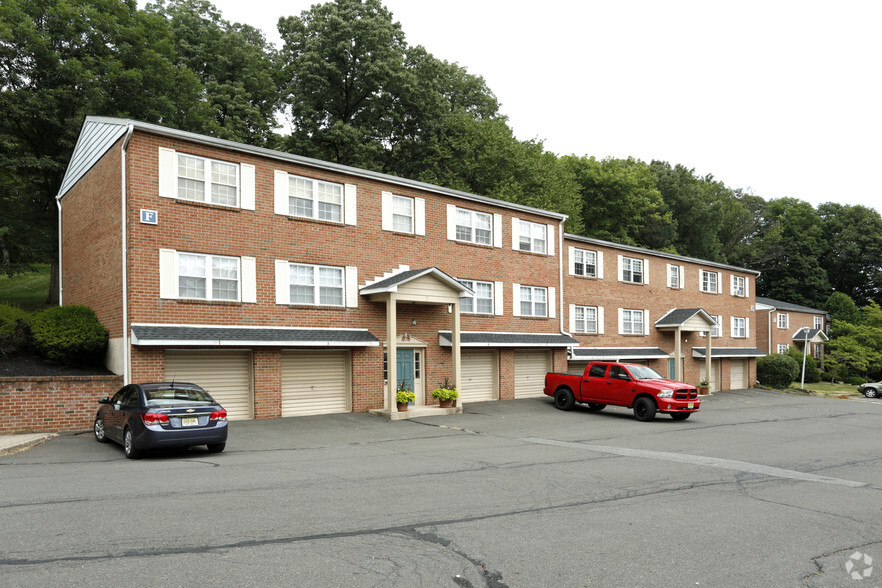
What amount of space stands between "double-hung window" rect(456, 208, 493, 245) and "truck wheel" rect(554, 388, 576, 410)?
664cm

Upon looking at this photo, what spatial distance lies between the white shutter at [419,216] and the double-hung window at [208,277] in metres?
6.97

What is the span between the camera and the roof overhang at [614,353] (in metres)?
30.4

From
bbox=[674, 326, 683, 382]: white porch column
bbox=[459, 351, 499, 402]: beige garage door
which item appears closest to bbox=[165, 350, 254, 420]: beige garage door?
bbox=[459, 351, 499, 402]: beige garage door

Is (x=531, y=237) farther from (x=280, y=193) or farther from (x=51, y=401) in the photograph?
(x=51, y=401)

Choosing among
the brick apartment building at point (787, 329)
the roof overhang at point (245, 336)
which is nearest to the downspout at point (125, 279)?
→ the roof overhang at point (245, 336)

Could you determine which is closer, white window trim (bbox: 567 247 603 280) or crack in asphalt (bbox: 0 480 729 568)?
crack in asphalt (bbox: 0 480 729 568)

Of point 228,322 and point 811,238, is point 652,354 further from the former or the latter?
point 811,238

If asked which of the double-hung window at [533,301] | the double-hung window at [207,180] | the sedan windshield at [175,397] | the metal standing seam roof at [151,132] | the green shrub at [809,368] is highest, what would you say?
the metal standing seam roof at [151,132]

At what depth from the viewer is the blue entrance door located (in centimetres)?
2255

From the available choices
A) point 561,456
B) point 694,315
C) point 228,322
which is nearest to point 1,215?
point 228,322

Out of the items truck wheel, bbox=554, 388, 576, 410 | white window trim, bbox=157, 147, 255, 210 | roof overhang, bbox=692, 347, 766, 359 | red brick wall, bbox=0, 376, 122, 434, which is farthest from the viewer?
roof overhang, bbox=692, 347, 766, 359

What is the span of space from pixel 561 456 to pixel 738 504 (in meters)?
4.66

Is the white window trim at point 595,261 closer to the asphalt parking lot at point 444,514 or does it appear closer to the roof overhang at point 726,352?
the roof overhang at point 726,352

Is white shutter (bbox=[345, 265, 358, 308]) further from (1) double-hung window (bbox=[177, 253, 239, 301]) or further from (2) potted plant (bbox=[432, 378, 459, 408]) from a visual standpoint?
(2) potted plant (bbox=[432, 378, 459, 408])
